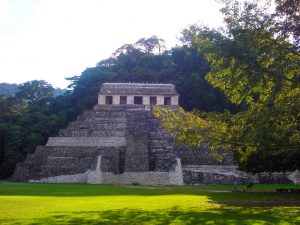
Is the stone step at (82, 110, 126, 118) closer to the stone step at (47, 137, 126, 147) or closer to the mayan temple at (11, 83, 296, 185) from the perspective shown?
the mayan temple at (11, 83, 296, 185)

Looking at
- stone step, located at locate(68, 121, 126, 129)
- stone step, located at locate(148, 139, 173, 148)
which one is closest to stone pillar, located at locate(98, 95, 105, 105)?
stone step, located at locate(68, 121, 126, 129)

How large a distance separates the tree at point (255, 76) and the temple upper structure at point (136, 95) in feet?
87.7

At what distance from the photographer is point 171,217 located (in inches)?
364

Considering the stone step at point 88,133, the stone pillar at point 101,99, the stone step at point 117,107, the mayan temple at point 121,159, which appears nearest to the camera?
the mayan temple at point 121,159

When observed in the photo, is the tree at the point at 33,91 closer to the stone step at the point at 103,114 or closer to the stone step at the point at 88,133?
the stone step at the point at 103,114

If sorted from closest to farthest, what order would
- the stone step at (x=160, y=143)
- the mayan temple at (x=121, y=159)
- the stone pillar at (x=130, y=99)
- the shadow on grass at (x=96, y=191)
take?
the shadow on grass at (x=96, y=191), the mayan temple at (x=121, y=159), the stone step at (x=160, y=143), the stone pillar at (x=130, y=99)

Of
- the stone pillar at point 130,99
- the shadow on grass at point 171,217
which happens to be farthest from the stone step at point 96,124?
the shadow on grass at point 171,217

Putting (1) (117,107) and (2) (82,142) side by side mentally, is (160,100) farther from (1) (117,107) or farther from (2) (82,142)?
(2) (82,142)

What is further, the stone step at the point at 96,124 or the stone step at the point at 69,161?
the stone step at the point at 96,124

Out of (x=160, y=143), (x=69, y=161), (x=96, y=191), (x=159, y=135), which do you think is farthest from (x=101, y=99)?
(x=96, y=191)

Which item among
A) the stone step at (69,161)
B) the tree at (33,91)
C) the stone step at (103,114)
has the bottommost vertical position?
the stone step at (69,161)

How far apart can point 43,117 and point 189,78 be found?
643 inches

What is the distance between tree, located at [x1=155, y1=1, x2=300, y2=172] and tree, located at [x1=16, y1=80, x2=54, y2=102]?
37.6m

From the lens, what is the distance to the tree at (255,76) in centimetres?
1156
